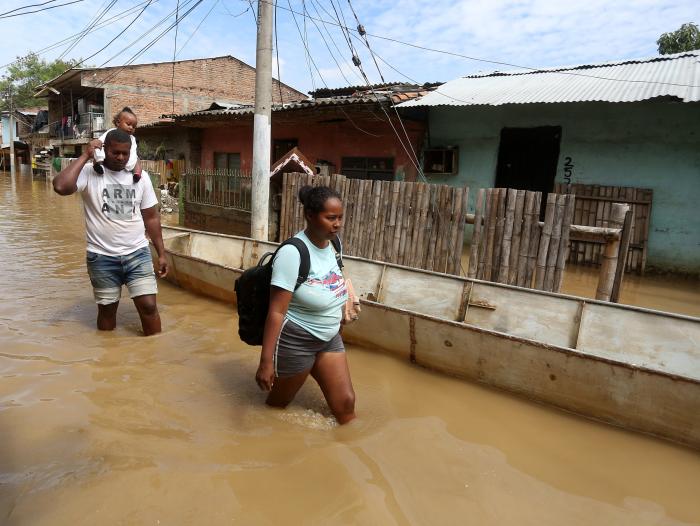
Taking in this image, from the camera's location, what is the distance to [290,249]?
99.1 inches

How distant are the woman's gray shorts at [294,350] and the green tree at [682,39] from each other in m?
22.3

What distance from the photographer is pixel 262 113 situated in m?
7.14

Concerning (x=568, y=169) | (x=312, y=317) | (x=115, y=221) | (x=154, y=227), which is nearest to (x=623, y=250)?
(x=312, y=317)

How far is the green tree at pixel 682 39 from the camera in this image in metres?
19.1

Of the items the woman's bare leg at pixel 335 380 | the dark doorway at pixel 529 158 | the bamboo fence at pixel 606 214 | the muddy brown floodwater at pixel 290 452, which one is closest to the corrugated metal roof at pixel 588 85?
the dark doorway at pixel 529 158

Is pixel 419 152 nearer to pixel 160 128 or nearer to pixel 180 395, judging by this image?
pixel 180 395

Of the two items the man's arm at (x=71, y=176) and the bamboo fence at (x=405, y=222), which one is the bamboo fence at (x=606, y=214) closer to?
the bamboo fence at (x=405, y=222)

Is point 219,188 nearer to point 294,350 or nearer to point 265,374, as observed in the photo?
point 294,350

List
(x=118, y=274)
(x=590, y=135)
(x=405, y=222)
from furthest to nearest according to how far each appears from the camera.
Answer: (x=590, y=135) → (x=405, y=222) → (x=118, y=274)

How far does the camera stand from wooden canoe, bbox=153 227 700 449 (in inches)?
116

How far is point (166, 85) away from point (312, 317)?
26528 mm

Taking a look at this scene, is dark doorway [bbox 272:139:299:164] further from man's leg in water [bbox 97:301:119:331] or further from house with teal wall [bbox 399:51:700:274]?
man's leg in water [bbox 97:301:119:331]

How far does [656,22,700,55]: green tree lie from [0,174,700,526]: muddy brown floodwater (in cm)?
2148

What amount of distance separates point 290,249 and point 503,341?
6.07 feet
